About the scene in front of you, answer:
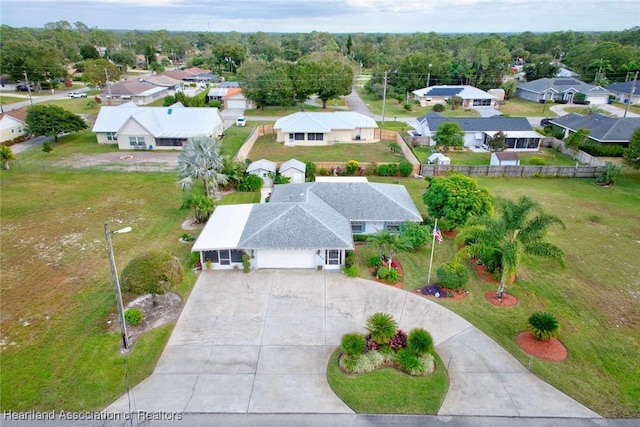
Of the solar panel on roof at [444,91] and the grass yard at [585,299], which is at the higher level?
the solar panel on roof at [444,91]

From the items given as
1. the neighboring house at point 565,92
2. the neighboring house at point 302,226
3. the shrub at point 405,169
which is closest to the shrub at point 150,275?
the neighboring house at point 302,226

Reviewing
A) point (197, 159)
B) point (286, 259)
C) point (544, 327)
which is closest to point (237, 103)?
point (197, 159)

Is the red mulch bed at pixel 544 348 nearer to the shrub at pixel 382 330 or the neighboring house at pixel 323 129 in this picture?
the shrub at pixel 382 330

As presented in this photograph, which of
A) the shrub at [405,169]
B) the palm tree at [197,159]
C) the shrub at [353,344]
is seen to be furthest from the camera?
the shrub at [405,169]

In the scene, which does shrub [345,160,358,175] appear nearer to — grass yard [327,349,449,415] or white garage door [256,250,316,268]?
white garage door [256,250,316,268]

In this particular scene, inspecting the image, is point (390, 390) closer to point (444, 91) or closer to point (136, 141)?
point (136, 141)

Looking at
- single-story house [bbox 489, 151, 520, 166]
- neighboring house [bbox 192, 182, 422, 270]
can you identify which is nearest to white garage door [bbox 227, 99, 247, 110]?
single-story house [bbox 489, 151, 520, 166]
